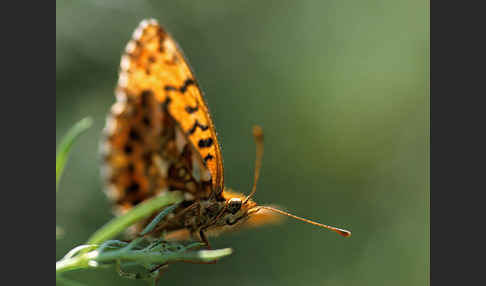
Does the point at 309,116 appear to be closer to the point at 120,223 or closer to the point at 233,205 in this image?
the point at 233,205

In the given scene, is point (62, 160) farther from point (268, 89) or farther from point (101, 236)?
point (268, 89)

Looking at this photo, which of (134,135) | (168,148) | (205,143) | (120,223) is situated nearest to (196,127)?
(205,143)

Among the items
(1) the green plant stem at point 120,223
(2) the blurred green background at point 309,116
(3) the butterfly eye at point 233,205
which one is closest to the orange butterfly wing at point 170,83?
(3) the butterfly eye at point 233,205

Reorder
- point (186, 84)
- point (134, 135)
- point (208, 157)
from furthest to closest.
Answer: point (134, 135) < point (186, 84) < point (208, 157)

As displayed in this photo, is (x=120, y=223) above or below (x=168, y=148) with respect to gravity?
below

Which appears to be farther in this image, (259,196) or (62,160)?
(259,196)

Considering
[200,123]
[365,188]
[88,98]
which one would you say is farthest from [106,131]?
[365,188]

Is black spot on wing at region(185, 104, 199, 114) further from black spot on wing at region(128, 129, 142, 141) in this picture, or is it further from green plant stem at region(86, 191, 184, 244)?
green plant stem at region(86, 191, 184, 244)
